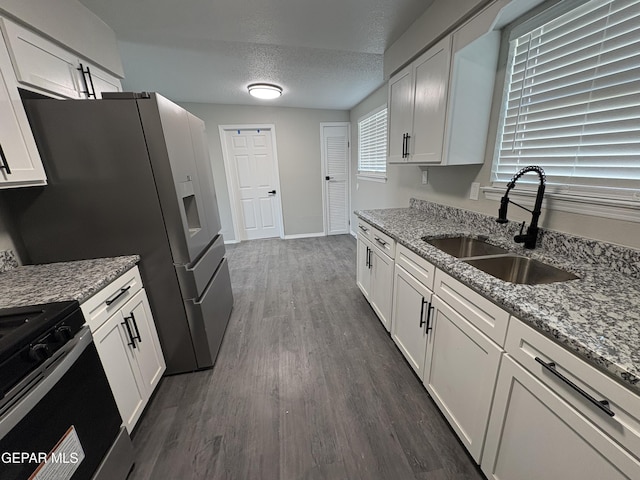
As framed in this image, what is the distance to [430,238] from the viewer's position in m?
1.69

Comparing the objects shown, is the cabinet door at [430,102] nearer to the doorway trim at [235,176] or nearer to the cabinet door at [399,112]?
the cabinet door at [399,112]

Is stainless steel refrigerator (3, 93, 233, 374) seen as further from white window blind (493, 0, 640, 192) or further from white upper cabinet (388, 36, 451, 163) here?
white window blind (493, 0, 640, 192)

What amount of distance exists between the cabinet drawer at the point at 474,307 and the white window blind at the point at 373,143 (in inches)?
97.7

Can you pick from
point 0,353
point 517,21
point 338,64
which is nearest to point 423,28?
point 517,21

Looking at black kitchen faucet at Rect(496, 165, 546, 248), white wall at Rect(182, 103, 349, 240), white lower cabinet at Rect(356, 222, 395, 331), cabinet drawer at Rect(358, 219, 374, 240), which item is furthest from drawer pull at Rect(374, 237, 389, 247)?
white wall at Rect(182, 103, 349, 240)

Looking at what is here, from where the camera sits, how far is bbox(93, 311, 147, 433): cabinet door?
118 cm

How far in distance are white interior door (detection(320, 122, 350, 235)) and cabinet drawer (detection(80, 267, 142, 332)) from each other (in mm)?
3788

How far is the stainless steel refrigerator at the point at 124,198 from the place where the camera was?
4.31ft

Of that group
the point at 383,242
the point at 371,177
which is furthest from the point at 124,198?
the point at 371,177

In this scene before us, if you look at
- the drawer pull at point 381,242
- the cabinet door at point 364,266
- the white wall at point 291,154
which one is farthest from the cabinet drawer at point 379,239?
the white wall at point 291,154

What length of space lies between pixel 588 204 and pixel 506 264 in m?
0.43

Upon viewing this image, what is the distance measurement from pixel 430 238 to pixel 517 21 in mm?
1315

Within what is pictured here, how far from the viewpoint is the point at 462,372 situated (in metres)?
1.17

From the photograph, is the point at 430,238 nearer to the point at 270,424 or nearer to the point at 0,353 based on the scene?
the point at 270,424
